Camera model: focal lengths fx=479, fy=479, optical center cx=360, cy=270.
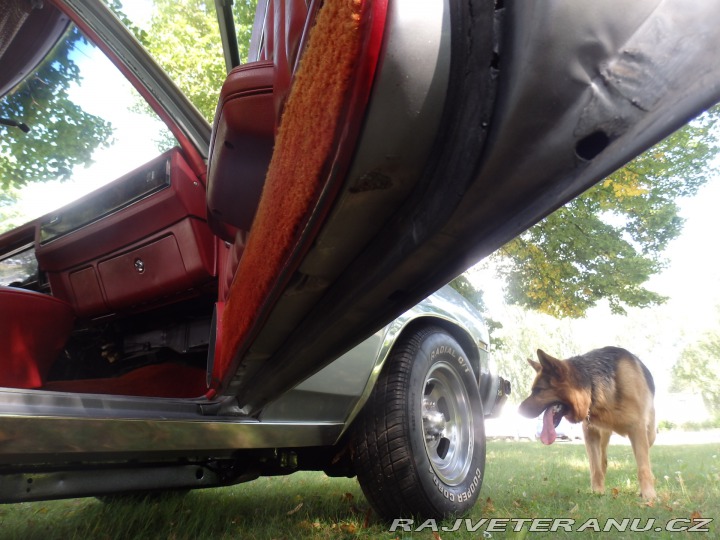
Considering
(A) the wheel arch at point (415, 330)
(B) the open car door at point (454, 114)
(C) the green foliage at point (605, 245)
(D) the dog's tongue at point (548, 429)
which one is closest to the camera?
(B) the open car door at point (454, 114)

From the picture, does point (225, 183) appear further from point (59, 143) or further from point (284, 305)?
point (59, 143)

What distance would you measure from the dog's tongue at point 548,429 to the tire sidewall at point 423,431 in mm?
1324

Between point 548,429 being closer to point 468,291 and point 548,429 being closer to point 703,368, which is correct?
point 468,291

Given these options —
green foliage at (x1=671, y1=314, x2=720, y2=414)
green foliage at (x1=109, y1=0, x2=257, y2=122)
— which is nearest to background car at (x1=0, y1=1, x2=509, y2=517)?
green foliage at (x1=109, y1=0, x2=257, y2=122)

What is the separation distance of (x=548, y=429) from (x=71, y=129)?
12.6ft

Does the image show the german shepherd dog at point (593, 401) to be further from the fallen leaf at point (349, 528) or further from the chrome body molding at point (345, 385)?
the fallen leaf at point (349, 528)

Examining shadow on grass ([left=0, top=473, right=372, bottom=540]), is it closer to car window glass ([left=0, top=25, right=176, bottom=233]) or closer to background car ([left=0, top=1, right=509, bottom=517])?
background car ([left=0, top=1, right=509, bottom=517])

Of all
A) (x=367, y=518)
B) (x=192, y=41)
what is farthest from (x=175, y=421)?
(x=192, y=41)

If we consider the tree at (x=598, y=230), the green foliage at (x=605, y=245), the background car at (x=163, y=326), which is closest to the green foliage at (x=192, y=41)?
the tree at (x=598, y=230)

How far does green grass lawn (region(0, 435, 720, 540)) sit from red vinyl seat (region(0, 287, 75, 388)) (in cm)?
72

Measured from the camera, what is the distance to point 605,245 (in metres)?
9.26

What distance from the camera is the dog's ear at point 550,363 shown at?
157 inches

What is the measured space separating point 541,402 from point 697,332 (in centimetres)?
3472

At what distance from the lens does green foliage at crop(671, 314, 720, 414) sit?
3126 cm
